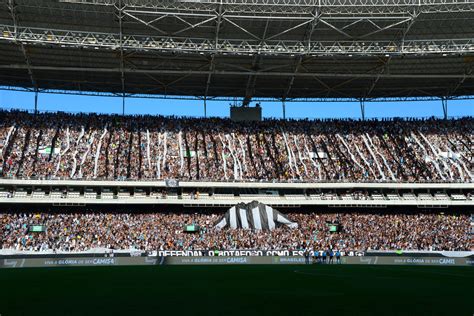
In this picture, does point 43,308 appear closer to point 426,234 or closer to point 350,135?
point 426,234

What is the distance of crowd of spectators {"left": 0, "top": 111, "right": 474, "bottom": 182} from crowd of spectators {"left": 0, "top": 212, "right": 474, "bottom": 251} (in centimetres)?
384

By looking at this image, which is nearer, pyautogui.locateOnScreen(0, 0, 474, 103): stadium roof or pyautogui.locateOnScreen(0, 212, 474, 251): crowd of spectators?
pyautogui.locateOnScreen(0, 212, 474, 251): crowd of spectators

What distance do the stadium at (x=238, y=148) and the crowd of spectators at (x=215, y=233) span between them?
17cm

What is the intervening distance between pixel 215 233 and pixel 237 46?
15979mm

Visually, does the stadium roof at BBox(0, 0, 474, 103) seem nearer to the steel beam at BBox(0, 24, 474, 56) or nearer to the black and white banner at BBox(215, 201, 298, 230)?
the steel beam at BBox(0, 24, 474, 56)

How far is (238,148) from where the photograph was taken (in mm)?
55969

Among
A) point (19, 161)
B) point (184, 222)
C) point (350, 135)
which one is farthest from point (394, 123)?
point (19, 161)

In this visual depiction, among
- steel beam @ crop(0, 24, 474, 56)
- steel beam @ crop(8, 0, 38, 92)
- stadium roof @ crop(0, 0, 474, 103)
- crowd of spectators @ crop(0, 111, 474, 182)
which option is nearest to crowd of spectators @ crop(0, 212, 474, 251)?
crowd of spectators @ crop(0, 111, 474, 182)

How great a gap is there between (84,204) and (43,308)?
97.7ft

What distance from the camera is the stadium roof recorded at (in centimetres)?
4422

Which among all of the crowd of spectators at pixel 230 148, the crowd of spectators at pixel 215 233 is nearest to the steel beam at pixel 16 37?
the crowd of spectators at pixel 230 148

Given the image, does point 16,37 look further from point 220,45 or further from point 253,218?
point 253,218

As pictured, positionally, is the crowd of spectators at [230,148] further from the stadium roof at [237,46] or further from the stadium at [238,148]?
the stadium roof at [237,46]

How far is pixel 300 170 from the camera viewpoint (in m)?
53.4
